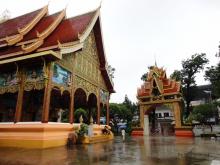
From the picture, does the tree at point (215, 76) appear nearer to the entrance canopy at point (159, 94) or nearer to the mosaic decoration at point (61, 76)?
the entrance canopy at point (159, 94)

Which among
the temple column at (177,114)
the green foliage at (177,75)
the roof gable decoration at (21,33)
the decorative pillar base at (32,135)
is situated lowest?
the decorative pillar base at (32,135)

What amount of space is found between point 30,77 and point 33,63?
69 cm

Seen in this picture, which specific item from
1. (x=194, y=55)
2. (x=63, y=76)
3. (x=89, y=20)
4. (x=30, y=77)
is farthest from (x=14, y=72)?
(x=194, y=55)

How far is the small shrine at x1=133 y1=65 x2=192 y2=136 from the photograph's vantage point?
2315 cm

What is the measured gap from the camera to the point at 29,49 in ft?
33.3

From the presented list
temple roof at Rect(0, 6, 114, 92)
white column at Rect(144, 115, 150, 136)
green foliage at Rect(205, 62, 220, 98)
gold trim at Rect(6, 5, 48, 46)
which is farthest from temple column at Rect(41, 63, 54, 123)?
green foliage at Rect(205, 62, 220, 98)

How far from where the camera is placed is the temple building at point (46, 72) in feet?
32.2

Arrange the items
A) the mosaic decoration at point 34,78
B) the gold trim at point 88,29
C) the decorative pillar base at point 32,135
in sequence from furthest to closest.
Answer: the gold trim at point 88,29 → the mosaic decoration at point 34,78 → the decorative pillar base at point 32,135

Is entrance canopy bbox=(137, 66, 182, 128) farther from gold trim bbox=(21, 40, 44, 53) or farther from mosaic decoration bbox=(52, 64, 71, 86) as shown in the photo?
gold trim bbox=(21, 40, 44, 53)

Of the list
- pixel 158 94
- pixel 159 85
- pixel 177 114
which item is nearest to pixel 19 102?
pixel 177 114

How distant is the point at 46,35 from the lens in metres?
12.2

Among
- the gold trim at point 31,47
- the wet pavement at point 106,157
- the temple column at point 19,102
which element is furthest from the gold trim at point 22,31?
the wet pavement at point 106,157

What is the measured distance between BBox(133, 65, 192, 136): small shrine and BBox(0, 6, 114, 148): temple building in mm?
8870

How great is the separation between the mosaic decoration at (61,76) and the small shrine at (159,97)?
15.0 m
